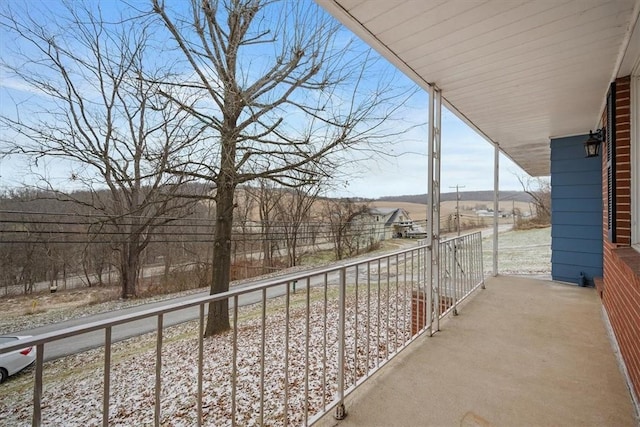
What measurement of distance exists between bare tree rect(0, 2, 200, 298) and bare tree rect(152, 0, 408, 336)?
0.46 metres

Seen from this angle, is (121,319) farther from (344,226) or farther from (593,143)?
(344,226)

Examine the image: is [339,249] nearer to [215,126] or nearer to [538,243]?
[215,126]

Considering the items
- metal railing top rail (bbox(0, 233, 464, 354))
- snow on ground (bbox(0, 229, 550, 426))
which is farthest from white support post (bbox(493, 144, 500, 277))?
metal railing top rail (bbox(0, 233, 464, 354))

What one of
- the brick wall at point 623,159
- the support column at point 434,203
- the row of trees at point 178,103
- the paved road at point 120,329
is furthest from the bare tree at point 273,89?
the paved road at point 120,329

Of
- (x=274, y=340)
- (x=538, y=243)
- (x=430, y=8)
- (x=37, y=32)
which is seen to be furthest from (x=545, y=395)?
(x=538, y=243)

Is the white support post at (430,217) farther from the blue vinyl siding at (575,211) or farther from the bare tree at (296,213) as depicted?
the blue vinyl siding at (575,211)

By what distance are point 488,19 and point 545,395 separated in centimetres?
220

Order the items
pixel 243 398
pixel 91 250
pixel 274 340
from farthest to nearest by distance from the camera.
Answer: pixel 274 340, pixel 91 250, pixel 243 398

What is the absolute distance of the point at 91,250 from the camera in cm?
317

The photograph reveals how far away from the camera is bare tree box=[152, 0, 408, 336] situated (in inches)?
166

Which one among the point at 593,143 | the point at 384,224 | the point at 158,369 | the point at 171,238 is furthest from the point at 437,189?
the point at 171,238

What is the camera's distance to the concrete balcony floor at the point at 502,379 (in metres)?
1.58

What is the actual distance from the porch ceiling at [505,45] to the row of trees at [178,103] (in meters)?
1.77

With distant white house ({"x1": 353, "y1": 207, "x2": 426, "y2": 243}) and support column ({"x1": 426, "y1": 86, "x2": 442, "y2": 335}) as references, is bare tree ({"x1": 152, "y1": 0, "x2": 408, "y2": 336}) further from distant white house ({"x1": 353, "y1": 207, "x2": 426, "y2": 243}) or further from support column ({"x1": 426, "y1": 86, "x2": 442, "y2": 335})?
support column ({"x1": 426, "y1": 86, "x2": 442, "y2": 335})
